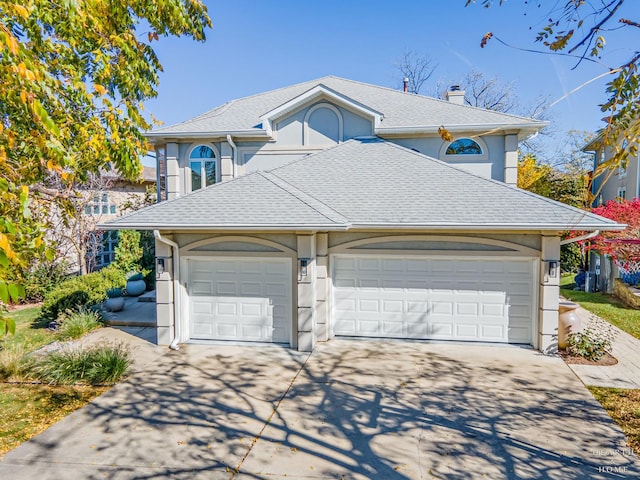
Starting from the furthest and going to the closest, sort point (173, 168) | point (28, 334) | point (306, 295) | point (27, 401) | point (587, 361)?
point (173, 168)
point (28, 334)
point (306, 295)
point (587, 361)
point (27, 401)

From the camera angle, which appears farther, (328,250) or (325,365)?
(328,250)

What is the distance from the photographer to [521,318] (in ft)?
31.8

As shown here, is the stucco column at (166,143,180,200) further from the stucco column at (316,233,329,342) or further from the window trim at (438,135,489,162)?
the window trim at (438,135,489,162)

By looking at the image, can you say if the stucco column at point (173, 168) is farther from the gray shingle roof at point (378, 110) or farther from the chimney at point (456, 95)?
the chimney at point (456, 95)

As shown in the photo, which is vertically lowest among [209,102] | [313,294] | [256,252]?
[313,294]

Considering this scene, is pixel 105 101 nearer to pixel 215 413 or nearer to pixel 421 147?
pixel 215 413

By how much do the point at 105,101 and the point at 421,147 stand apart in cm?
920

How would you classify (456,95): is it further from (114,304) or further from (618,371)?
(114,304)

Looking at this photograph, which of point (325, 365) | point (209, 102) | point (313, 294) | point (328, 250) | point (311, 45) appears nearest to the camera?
point (325, 365)

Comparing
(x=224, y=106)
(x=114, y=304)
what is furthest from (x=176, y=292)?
(x=224, y=106)

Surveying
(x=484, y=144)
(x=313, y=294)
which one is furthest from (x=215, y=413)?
(x=484, y=144)

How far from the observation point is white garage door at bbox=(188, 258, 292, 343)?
9867 millimetres

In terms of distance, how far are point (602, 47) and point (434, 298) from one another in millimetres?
6547

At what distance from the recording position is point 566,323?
9.47 m
